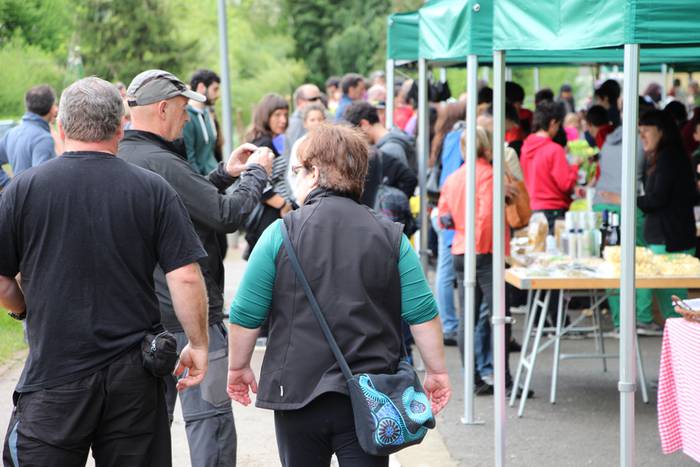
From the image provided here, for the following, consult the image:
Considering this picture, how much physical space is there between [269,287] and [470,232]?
3292 millimetres

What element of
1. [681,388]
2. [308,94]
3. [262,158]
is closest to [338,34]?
[308,94]

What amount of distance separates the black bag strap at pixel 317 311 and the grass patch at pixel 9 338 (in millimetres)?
6051

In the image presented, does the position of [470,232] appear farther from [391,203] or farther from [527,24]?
[527,24]

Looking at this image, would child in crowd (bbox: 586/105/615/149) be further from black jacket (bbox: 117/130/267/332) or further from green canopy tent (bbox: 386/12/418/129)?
black jacket (bbox: 117/130/267/332)

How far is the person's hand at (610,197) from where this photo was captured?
974 cm

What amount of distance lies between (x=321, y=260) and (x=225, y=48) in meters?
12.9

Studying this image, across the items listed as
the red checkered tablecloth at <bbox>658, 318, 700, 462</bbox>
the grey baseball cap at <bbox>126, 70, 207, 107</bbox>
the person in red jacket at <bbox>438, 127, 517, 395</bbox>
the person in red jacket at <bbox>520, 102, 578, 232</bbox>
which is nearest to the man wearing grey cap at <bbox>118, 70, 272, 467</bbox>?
the grey baseball cap at <bbox>126, 70, 207, 107</bbox>

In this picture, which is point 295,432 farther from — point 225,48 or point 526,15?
point 225,48

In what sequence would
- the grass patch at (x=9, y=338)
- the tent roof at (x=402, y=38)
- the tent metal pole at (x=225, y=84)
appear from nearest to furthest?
1. the grass patch at (x=9, y=338)
2. the tent roof at (x=402, y=38)
3. the tent metal pole at (x=225, y=84)

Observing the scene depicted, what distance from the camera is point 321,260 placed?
367cm

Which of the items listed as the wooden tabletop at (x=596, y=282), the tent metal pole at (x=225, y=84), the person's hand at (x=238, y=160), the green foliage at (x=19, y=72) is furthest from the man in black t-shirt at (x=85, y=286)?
the tent metal pole at (x=225, y=84)

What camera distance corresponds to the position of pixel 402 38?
34.3 feet

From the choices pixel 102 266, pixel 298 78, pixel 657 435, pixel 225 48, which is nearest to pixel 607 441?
pixel 657 435

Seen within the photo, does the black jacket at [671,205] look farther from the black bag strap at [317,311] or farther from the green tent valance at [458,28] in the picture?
the black bag strap at [317,311]
